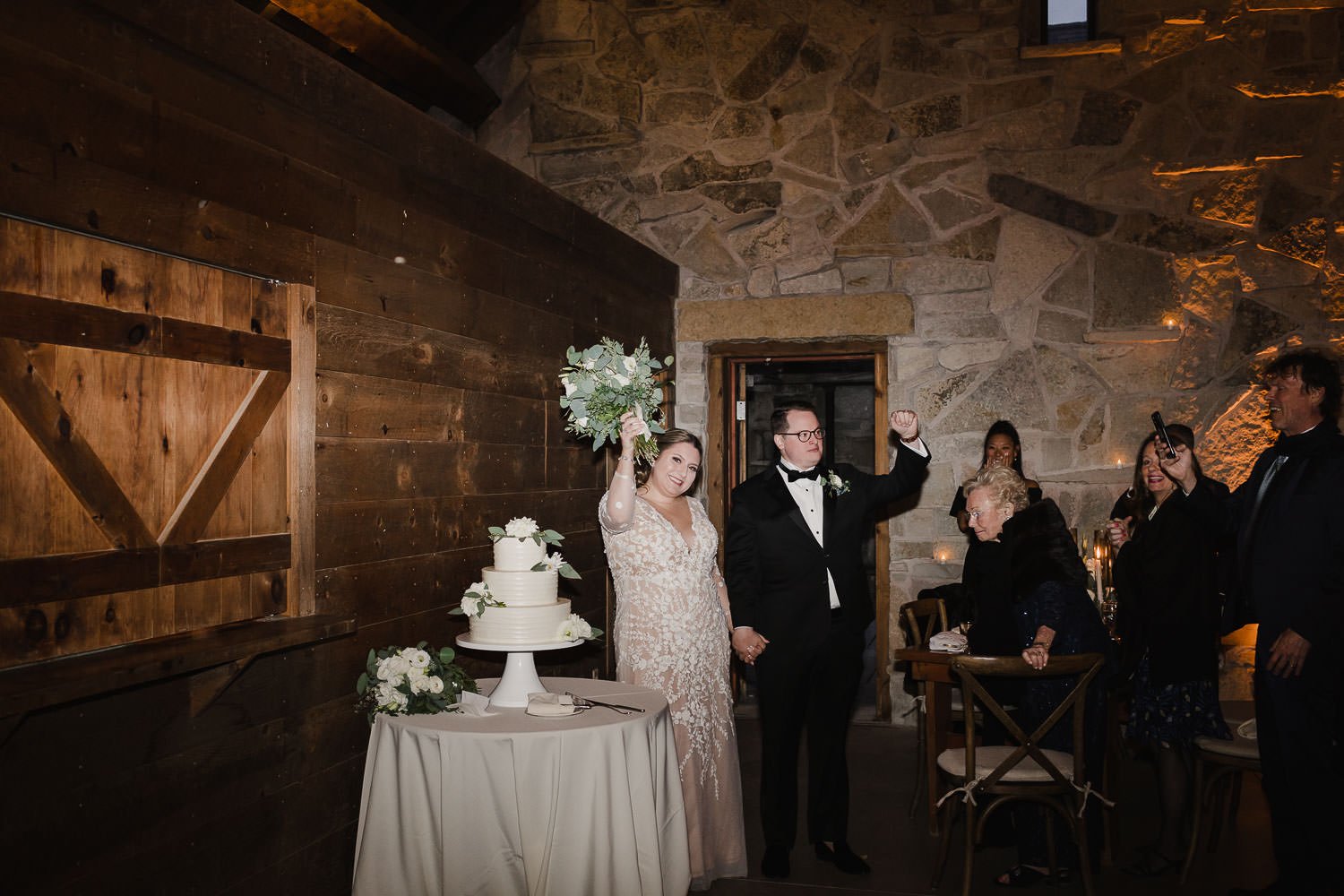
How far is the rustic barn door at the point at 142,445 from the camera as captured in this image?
2283 mm

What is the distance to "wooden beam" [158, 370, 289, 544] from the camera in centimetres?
268

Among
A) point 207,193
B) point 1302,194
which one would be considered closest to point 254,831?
point 207,193

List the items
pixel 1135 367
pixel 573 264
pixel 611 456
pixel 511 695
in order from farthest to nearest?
1. pixel 1135 367
2. pixel 611 456
3. pixel 573 264
4. pixel 511 695

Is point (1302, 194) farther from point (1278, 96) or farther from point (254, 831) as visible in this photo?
point (254, 831)

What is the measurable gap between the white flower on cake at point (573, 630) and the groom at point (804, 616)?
0.84 meters

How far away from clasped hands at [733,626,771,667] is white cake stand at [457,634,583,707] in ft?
2.72

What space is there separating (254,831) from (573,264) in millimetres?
2820

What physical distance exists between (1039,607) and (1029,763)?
0.51 meters

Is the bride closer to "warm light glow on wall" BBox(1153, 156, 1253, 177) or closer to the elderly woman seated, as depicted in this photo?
the elderly woman seated

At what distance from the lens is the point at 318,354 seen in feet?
10.2

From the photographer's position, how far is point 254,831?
9.36 ft

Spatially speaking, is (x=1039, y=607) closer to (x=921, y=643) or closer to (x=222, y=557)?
(x=921, y=643)

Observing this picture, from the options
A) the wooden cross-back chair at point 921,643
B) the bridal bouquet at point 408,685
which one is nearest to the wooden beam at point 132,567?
the bridal bouquet at point 408,685

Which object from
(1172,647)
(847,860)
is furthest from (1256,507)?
(847,860)
